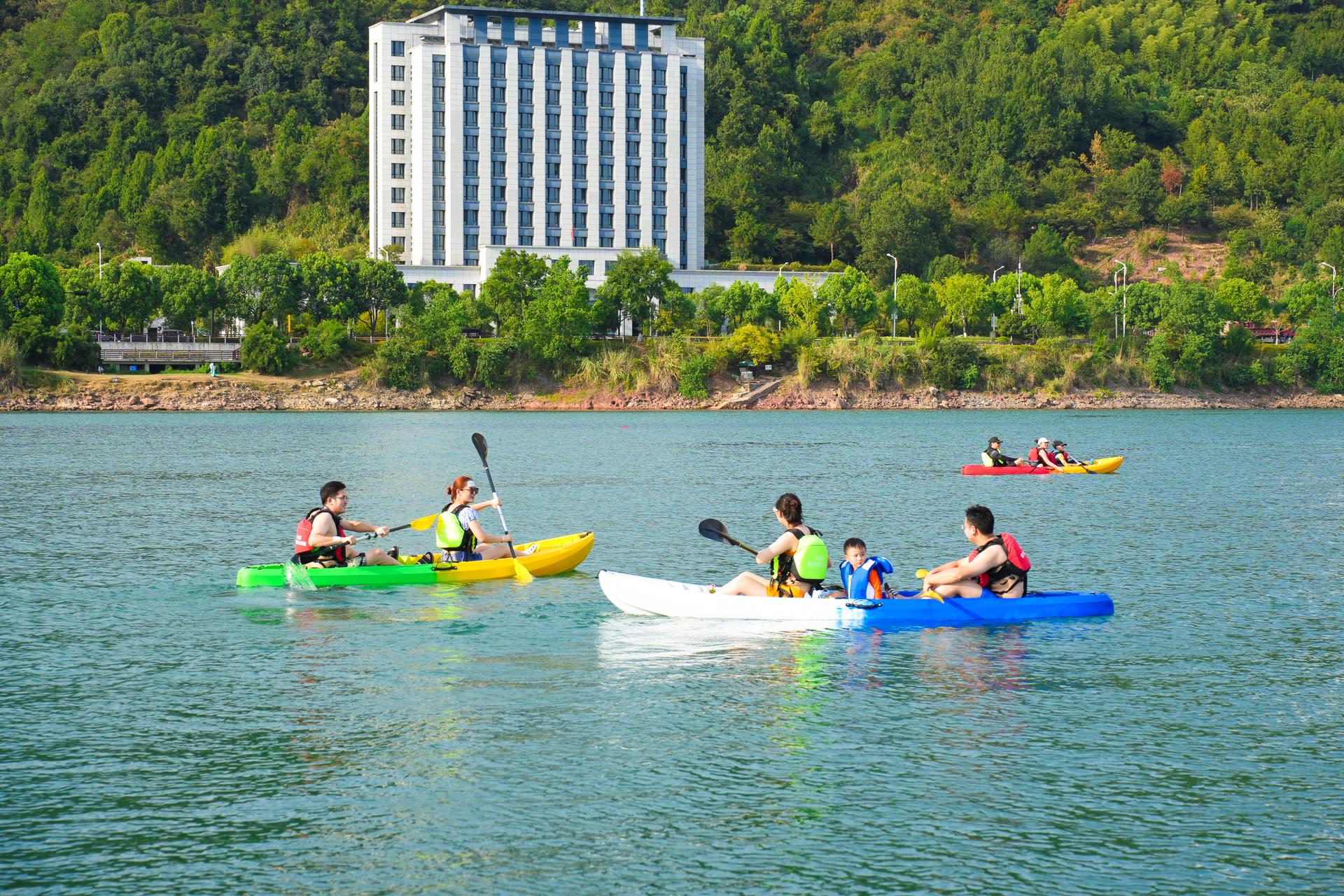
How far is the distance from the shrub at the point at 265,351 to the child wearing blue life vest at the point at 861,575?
95708 millimetres

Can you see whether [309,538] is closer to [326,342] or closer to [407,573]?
[407,573]

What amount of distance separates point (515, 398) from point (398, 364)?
10009 millimetres

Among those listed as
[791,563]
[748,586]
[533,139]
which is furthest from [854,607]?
[533,139]

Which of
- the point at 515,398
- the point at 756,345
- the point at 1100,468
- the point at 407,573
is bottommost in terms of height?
the point at 1100,468

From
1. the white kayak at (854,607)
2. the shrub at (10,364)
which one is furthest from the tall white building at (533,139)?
the white kayak at (854,607)

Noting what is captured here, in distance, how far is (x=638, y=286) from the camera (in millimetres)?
127688

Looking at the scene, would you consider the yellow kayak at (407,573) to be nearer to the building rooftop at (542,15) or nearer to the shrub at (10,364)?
the shrub at (10,364)

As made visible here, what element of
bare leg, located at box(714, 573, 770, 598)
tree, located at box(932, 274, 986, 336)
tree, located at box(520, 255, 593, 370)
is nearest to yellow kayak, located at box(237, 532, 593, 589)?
bare leg, located at box(714, 573, 770, 598)

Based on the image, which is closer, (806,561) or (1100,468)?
(806,561)

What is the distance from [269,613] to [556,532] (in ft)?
40.0

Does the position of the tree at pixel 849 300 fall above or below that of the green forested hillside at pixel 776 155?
below

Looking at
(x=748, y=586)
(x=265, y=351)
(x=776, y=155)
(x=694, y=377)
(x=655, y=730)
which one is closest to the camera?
(x=655, y=730)

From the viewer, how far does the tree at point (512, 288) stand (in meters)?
123

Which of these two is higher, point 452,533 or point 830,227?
point 830,227
